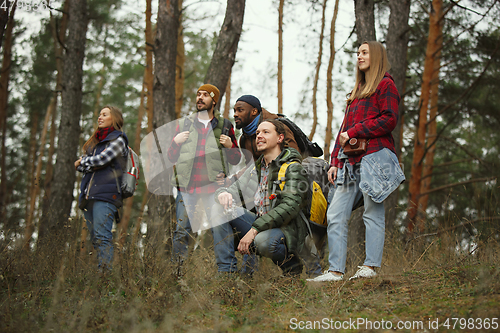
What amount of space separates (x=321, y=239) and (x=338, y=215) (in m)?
0.49

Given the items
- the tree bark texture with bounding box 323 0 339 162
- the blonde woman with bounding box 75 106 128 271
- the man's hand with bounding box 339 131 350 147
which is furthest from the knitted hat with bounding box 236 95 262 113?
the tree bark texture with bounding box 323 0 339 162

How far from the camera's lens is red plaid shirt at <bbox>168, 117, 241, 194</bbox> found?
13.8 ft

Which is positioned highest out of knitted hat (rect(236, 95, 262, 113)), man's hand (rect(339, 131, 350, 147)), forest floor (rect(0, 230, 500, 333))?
knitted hat (rect(236, 95, 262, 113))

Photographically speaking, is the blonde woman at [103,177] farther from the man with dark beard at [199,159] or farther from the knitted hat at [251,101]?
the knitted hat at [251,101]

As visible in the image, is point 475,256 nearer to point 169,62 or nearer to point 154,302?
point 154,302

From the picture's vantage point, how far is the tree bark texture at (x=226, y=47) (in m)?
5.95

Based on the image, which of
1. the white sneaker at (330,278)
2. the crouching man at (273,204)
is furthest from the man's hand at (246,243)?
the white sneaker at (330,278)

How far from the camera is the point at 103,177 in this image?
427 cm

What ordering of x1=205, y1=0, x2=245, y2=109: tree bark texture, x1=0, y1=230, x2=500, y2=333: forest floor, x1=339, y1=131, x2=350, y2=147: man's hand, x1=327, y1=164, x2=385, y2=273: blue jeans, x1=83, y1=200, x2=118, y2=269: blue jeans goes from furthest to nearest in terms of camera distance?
1. x1=205, y1=0, x2=245, y2=109: tree bark texture
2. x1=83, y1=200, x2=118, y2=269: blue jeans
3. x1=339, y1=131, x2=350, y2=147: man's hand
4. x1=327, y1=164, x2=385, y2=273: blue jeans
5. x1=0, y1=230, x2=500, y2=333: forest floor

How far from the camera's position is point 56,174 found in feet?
23.8

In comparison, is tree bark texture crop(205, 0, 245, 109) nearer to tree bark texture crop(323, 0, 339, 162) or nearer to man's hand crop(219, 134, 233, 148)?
man's hand crop(219, 134, 233, 148)

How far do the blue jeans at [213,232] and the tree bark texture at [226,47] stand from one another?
2.10m

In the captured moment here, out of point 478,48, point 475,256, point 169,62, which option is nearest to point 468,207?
point 478,48

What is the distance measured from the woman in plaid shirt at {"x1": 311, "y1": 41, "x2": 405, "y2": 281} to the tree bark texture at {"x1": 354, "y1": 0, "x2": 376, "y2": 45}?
8.55 ft
